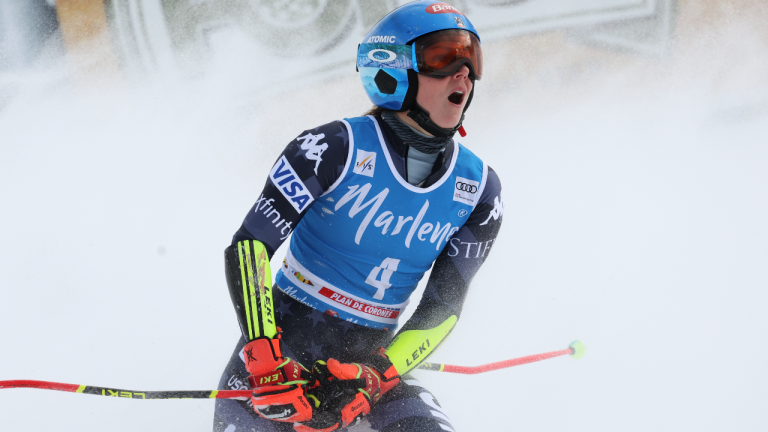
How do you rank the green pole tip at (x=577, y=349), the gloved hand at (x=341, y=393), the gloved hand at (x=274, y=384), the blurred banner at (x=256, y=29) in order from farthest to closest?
the blurred banner at (x=256, y=29)
the green pole tip at (x=577, y=349)
the gloved hand at (x=341, y=393)
the gloved hand at (x=274, y=384)

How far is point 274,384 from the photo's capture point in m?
1.86

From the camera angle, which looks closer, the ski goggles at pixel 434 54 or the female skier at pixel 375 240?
the female skier at pixel 375 240

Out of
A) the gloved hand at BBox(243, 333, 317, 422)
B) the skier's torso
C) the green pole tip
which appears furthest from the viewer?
the green pole tip

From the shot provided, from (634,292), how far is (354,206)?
335 cm

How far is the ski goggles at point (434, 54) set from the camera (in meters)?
2.14

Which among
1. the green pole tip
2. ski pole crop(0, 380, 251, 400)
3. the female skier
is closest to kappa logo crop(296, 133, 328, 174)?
the female skier

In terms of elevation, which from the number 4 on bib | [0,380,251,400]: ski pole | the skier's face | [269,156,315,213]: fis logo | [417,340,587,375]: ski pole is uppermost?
the skier's face

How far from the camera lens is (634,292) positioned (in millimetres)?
4645

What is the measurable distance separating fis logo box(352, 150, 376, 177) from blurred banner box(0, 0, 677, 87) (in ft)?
11.2

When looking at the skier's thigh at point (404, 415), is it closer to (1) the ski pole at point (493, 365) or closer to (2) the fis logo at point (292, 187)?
(1) the ski pole at point (493, 365)

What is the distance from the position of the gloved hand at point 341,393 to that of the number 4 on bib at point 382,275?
13.5 inches

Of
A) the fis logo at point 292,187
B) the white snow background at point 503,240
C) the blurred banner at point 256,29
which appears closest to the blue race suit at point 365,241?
the fis logo at point 292,187

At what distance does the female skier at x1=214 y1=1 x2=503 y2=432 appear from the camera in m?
1.99

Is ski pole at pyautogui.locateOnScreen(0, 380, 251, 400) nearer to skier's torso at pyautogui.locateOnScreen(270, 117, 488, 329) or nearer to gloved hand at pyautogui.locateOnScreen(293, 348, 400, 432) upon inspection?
gloved hand at pyautogui.locateOnScreen(293, 348, 400, 432)
